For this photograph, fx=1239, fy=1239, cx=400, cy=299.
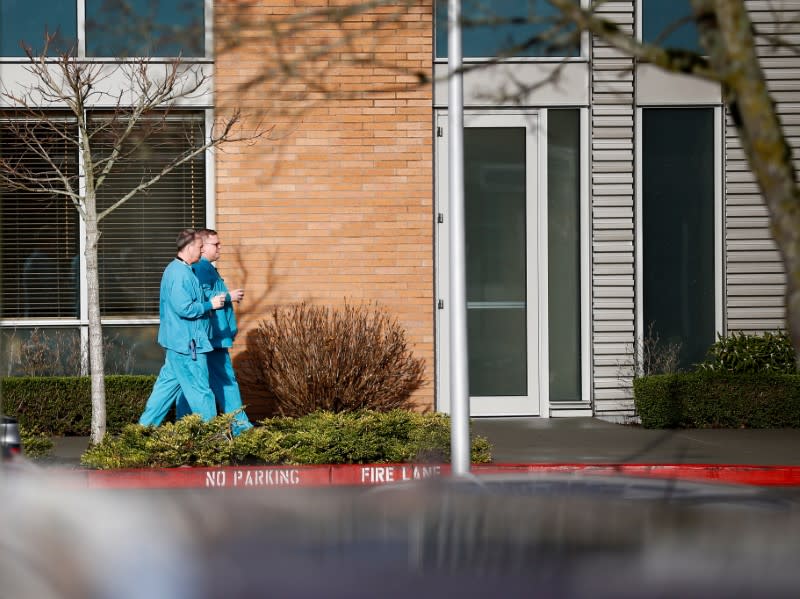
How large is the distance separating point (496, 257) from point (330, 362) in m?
2.85

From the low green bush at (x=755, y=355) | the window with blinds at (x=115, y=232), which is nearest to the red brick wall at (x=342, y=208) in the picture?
the window with blinds at (x=115, y=232)

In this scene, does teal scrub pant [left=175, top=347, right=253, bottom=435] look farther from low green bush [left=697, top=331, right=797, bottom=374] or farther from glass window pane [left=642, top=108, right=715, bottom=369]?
glass window pane [left=642, top=108, right=715, bottom=369]

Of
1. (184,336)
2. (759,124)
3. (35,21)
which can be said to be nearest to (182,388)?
(184,336)

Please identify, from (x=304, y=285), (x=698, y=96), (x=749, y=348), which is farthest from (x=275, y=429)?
(x=698, y=96)

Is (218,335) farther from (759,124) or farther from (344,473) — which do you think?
(759,124)

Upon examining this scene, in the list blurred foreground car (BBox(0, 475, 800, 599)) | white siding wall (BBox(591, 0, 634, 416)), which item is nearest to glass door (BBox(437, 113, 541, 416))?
white siding wall (BBox(591, 0, 634, 416))

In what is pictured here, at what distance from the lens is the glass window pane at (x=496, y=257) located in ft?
47.9

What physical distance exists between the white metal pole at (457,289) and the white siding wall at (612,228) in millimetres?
4778

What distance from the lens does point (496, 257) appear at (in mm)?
14680

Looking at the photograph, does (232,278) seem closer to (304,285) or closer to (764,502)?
(304,285)

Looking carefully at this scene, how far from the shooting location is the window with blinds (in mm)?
14320

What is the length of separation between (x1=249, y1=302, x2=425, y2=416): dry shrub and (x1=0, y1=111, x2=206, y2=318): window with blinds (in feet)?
5.78

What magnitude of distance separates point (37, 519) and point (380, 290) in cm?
1270

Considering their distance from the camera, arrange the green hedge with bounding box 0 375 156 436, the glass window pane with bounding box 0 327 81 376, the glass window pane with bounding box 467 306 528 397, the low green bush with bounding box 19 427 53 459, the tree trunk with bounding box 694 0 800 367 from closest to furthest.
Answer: the tree trunk with bounding box 694 0 800 367 < the low green bush with bounding box 19 427 53 459 < the green hedge with bounding box 0 375 156 436 < the glass window pane with bounding box 0 327 81 376 < the glass window pane with bounding box 467 306 528 397
